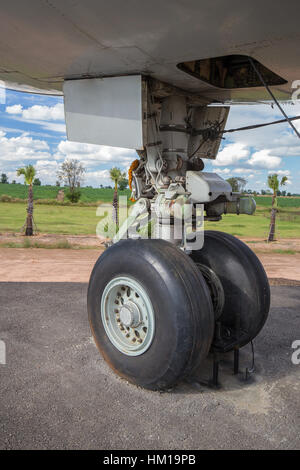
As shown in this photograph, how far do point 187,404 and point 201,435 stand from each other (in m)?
0.44

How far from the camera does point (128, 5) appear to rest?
2.55 m

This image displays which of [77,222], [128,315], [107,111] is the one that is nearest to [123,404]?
[128,315]

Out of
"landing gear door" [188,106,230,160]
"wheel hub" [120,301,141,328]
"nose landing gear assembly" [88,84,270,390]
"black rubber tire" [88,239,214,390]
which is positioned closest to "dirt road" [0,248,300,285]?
"landing gear door" [188,106,230,160]

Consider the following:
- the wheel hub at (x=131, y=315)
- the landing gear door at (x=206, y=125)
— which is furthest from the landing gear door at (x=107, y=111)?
the wheel hub at (x=131, y=315)

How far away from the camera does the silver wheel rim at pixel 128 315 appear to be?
343 centimetres

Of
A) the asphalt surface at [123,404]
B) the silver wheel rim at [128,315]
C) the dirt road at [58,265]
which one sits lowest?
the dirt road at [58,265]

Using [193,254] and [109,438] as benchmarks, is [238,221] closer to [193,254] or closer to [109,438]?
[193,254]

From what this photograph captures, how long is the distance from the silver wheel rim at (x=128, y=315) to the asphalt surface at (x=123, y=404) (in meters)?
0.41

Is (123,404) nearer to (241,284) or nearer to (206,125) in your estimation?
(241,284)

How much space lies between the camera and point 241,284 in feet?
13.6

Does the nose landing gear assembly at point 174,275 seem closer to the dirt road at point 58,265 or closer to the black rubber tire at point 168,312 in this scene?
the black rubber tire at point 168,312

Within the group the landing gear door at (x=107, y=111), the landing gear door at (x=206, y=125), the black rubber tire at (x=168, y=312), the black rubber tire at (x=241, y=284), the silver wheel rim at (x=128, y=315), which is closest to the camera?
the black rubber tire at (x=168, y=312)

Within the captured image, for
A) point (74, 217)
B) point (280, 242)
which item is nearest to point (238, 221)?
point (280, 242)

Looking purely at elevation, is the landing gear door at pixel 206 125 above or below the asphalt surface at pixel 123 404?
above
